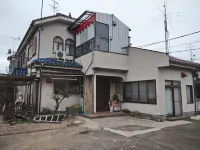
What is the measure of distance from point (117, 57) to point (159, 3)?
5.72 m

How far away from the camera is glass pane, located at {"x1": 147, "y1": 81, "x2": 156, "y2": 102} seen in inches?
366

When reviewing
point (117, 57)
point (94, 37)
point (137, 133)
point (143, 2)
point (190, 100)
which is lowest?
point (137, 133)

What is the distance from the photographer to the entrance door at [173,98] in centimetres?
957

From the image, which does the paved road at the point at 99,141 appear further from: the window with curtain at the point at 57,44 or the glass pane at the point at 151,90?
the window with curtain at the point at 57,44

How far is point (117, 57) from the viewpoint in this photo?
1105 cm

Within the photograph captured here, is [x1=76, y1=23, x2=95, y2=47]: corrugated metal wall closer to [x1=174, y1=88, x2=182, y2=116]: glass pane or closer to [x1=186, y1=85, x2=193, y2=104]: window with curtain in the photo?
[x1=174, y1=88, x2=182, y2=116]: glass pane

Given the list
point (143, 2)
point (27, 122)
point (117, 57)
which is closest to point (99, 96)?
point (117, 57)

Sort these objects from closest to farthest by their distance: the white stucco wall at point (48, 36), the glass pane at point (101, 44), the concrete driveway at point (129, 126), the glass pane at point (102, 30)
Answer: the concrete driveway at point (129, 126) < the glass pane at point (101, 44) < the glass pane at point (102, 30) < the white stucco wall at point (48, 36)

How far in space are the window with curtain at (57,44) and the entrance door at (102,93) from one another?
4.48m

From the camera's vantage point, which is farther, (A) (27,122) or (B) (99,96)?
(B) (99,96)

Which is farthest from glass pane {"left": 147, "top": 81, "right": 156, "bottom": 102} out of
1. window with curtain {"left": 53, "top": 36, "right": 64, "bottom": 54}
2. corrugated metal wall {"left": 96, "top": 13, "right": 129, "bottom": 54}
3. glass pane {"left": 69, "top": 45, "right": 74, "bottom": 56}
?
window with curtain {"left": 53, "top": 36, "right": 64, "bottom": 54}

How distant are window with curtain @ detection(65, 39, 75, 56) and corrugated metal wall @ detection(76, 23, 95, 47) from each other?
0.74 meters

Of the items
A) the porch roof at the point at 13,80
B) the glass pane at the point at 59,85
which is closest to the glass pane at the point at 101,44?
the glass pane at the point at 59,85

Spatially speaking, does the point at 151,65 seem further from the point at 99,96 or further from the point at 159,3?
the point at 159,3
